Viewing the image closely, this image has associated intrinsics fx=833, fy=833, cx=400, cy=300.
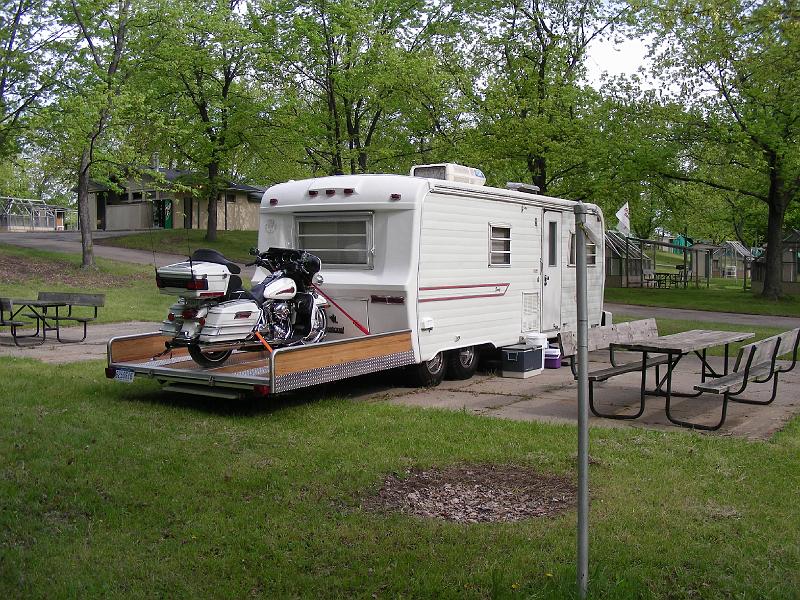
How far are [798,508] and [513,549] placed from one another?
6.74 feet

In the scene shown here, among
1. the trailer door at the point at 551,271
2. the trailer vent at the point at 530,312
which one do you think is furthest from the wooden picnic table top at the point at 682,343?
the trailer door at the point at 551,271

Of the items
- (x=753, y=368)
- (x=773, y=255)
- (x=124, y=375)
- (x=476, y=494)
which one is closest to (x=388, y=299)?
(x=124, y=375)

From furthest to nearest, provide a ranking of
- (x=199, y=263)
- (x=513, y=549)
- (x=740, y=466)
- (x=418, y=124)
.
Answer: (x=418, y=124), (x=199, y=263), (x=740, y=466), (x=513, y=549)

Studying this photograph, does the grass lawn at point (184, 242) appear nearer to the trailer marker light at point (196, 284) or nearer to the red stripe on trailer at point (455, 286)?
the red stripe on trailer at point (455, 286)

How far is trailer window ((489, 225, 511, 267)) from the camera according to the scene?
11281 millimetres

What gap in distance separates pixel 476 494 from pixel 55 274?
885 inches

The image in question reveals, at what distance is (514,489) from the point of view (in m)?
5.89

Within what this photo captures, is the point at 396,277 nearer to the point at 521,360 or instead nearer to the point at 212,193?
the point at 521,360

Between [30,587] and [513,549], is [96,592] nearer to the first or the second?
[30,587]

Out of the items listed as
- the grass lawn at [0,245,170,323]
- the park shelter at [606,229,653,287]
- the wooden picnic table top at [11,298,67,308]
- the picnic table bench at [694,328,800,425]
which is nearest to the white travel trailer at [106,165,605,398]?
the picnic table bench at [694,328,800,425]

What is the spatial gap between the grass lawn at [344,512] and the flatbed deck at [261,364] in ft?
1.25

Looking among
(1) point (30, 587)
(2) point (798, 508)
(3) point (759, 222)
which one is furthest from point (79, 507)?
(3) point (759, 222)

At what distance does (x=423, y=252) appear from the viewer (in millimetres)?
9922

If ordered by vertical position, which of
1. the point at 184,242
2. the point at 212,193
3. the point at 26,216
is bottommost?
the point at 184,242
